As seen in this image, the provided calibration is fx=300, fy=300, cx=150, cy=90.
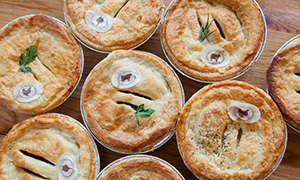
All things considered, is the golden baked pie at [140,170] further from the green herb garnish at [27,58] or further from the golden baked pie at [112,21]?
the green herb garnish at [27,58]

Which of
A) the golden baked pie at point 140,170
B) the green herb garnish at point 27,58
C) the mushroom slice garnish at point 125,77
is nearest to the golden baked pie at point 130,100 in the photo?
the mushroom slice garnish at point 125,77

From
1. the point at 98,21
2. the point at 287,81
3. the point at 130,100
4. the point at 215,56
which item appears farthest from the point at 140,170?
the point at 287,81

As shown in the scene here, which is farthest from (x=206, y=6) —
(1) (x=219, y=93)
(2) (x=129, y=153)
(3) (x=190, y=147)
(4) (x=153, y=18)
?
(2) (x=129, y=153)

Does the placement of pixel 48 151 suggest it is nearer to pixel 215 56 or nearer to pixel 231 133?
pixel 231 133

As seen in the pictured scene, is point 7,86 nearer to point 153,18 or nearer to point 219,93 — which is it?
point 153,18

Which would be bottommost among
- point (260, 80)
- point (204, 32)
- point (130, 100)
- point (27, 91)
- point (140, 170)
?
point (140, 170)

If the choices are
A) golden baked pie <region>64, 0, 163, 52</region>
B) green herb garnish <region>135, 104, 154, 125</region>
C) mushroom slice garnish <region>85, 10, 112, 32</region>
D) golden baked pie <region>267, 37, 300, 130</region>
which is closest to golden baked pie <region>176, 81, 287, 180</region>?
golden baked pie <region>267, 37, 300, 130</region>
